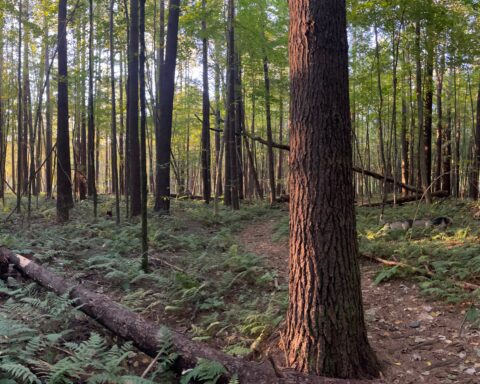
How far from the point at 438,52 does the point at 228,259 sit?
1165 cm

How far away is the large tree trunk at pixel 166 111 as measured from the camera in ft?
42.4

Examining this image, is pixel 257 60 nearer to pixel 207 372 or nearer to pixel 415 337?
pixel 415 337

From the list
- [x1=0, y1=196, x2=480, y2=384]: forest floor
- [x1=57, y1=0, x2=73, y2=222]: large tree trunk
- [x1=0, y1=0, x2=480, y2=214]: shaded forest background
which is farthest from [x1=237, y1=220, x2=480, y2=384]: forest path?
[x1=57, y1=0, x2=73, y2=222]: large tree trunk

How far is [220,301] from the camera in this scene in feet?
18.2

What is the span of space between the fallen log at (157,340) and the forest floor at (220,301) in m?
0.17

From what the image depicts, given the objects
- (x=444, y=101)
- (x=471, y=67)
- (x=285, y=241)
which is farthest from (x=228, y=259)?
(x=444, y=101)

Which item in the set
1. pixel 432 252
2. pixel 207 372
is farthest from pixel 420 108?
pixel 207 372

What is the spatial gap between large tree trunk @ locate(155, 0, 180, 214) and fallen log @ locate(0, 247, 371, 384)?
7.63 m

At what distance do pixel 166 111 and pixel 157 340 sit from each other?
10397 mm

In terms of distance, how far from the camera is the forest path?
3688 mm

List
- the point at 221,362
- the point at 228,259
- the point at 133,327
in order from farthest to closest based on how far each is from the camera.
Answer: the point at 228,259
the point at 133,327
the point at 221,362

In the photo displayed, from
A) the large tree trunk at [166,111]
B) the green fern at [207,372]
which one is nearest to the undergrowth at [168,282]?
the green fern at [207,372]

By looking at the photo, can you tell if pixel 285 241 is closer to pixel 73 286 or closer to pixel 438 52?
pixel 73 286

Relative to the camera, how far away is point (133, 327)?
4051 mm
